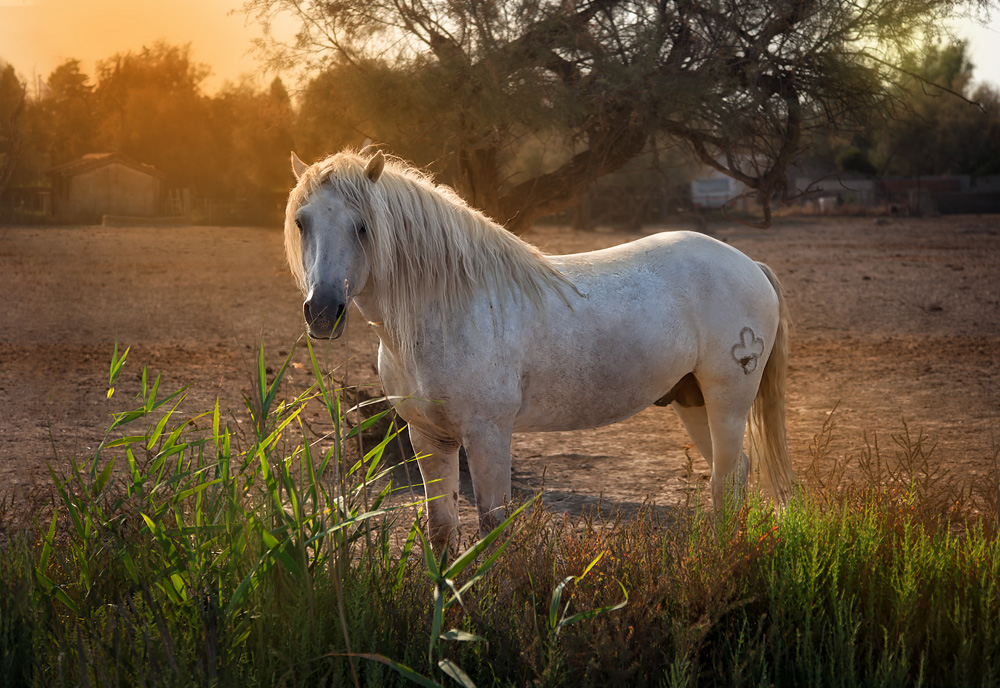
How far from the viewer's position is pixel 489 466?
316 cm

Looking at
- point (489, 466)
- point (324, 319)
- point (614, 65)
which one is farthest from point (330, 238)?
point (614, 65)

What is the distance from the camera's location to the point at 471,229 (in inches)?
129

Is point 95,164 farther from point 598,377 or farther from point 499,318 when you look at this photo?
point 598,377

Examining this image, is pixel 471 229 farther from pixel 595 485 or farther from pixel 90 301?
pixel 90 301

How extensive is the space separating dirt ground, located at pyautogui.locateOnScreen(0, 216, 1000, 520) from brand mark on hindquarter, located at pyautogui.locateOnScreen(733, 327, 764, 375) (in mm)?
385

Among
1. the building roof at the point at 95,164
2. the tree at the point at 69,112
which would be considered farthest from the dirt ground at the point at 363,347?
the tree at the point at 69,112

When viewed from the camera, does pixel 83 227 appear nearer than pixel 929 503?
No

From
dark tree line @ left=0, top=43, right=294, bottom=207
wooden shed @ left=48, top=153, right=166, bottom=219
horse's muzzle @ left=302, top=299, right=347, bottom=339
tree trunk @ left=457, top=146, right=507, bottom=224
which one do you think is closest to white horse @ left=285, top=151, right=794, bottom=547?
horse's muzzle @ left=302, top=299, right=347, bottom=339

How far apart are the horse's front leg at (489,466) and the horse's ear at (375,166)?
3.19 ft

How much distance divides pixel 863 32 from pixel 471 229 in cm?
354

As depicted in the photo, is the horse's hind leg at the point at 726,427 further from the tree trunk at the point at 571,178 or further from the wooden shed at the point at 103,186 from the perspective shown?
the wooden shed at the point at 103,186

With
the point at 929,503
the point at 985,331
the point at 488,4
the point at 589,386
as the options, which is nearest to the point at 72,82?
the point at 488,4

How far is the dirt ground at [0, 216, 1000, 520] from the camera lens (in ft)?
17.8

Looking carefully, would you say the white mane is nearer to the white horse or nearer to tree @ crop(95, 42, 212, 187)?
the white horse
